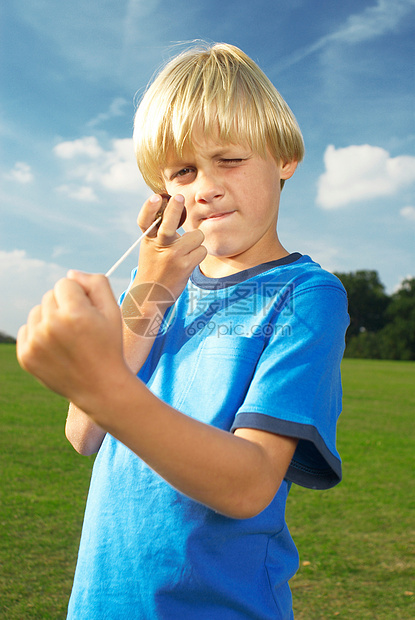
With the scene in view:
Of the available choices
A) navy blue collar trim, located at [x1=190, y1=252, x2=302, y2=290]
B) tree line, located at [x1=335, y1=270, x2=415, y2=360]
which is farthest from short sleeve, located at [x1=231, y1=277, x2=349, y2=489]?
tree line, located at [x1=335, y1=270, x2=415, y2=360]

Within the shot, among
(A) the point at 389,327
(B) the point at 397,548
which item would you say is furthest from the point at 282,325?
(A) the point at 389,327

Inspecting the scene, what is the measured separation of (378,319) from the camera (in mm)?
59781

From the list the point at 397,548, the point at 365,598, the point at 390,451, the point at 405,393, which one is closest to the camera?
the point at 365,598

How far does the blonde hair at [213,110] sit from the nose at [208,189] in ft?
0.34

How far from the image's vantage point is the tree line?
50.4m

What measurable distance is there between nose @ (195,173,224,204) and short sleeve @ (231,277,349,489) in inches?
13.6

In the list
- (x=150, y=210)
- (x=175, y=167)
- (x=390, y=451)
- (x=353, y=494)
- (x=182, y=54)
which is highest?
(x=182, y=54)

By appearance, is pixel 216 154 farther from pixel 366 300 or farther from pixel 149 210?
pixel 366 300

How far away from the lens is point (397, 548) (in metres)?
4.37

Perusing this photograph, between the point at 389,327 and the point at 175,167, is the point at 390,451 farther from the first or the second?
the point at 389,327

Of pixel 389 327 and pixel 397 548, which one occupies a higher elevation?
pixel 389 327

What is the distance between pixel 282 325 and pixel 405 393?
1455 cm

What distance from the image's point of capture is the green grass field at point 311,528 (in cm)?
349

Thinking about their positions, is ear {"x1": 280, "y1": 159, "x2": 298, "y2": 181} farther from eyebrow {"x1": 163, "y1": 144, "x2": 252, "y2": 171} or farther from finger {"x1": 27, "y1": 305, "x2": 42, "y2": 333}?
finger {"x1": 27, "y1": 305, "x2": 42, "y2": 333}
